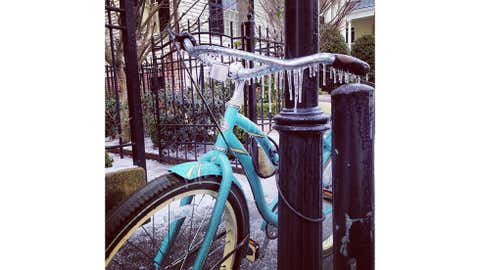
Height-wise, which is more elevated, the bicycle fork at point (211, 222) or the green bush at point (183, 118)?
the green bush at point (183, 118)

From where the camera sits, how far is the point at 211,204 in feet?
3.29

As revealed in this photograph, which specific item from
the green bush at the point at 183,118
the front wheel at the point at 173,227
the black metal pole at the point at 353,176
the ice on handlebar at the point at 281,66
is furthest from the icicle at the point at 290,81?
the front wheel at the point at 173,227

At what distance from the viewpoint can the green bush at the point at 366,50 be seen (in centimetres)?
92

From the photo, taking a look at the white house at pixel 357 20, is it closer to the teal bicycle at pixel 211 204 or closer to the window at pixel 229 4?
the teal bicycle at pixel 211 204

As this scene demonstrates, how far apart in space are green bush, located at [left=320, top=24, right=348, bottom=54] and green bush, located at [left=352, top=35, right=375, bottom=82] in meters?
0.03

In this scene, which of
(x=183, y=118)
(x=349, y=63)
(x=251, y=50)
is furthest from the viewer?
(x=183, y=118)

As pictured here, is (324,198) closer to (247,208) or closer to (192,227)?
(247,208)

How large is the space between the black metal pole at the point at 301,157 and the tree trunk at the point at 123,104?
0.46m

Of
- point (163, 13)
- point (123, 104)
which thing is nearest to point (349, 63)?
point (163, 13)

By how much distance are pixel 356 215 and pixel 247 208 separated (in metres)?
0.36

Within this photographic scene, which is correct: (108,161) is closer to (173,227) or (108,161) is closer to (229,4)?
(173,227)

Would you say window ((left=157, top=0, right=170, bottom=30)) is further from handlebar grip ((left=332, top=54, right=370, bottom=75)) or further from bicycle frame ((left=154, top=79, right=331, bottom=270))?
handlebar grip ((left=332, top=54, right=370, bottom=75))

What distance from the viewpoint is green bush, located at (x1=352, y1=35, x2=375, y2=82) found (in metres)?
0.92

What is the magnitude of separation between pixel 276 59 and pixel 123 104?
48cm
